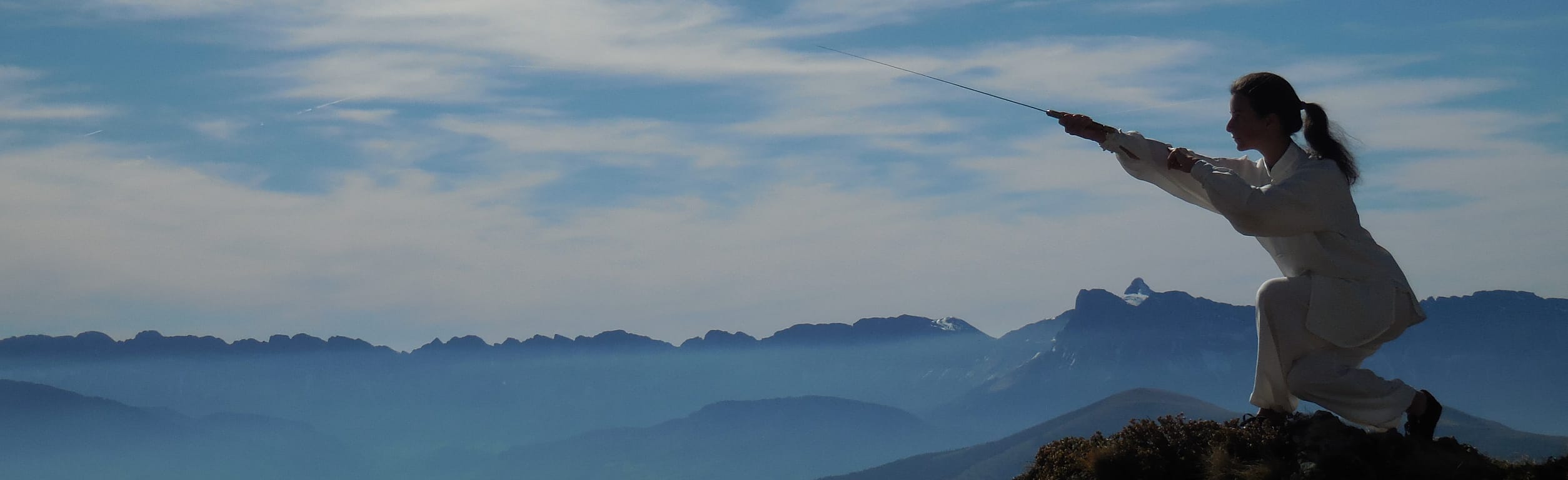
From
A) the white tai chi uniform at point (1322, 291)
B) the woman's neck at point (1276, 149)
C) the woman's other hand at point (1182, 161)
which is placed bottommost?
the white tai chi uniform at point (1322, 291)

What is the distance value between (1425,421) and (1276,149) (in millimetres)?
2184

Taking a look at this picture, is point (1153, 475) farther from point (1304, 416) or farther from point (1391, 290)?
point (1391, 290)

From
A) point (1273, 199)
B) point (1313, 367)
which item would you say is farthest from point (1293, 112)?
point (1313, 367)

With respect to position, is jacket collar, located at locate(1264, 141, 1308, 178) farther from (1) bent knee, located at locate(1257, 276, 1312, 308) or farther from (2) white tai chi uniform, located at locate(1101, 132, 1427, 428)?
(1) bent knee, located at locate(1257, 276, 1312, 308)

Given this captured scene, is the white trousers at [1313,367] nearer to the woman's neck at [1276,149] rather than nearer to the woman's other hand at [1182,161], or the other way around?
the woman's neck at [1276,149]

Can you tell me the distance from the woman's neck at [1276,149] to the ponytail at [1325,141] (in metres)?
0.15

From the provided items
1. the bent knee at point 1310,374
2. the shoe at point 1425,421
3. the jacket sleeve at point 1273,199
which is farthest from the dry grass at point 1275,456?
the jacket sleeve at point 1273,199

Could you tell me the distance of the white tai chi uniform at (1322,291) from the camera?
8.61m

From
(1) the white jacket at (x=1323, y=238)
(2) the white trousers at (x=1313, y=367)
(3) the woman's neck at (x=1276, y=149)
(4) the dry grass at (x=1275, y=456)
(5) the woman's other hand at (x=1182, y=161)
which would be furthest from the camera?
(3) the woman's neck at (x=1276, y=149)

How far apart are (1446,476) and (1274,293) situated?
1626 millimetres

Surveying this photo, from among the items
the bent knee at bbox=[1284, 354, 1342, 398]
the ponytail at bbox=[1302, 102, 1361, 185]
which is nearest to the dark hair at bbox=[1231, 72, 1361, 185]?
the ponytail at bbox=[1302, 102, 1361, 185]

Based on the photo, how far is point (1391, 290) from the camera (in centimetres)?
878

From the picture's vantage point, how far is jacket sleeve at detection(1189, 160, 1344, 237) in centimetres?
850

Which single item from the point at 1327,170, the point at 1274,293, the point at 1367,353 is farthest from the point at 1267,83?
the point at 1367,353
